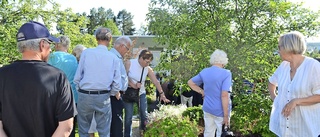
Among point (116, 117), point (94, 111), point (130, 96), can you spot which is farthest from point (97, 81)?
point (130, 96)

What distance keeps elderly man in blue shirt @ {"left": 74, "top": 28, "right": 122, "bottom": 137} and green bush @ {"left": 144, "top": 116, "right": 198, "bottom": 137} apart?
836 mm

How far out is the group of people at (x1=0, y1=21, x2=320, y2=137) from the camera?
1.92 meters

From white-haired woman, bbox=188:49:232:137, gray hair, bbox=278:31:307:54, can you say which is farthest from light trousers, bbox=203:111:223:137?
gray hair, bbox=278:31:307:54

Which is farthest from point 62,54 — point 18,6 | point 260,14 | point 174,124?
point 18,6

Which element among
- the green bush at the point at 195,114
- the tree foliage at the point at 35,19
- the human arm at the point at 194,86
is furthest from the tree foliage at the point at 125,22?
the human arm at the point at 194,86

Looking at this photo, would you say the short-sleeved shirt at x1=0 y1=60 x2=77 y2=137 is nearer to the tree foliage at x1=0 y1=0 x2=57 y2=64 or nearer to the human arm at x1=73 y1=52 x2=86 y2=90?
the human arm at x1=73 y1=52 x2=86 y2=90

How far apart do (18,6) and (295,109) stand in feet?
21.2

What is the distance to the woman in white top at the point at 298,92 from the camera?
2.66m

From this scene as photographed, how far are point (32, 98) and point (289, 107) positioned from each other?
203cm

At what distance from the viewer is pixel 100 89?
3.65 m

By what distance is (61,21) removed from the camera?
25.3 feet

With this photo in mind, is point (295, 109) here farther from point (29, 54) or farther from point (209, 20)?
point (209, 20)

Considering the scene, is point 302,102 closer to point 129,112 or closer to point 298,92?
point 298,92

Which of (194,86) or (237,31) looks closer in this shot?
(194,86)
